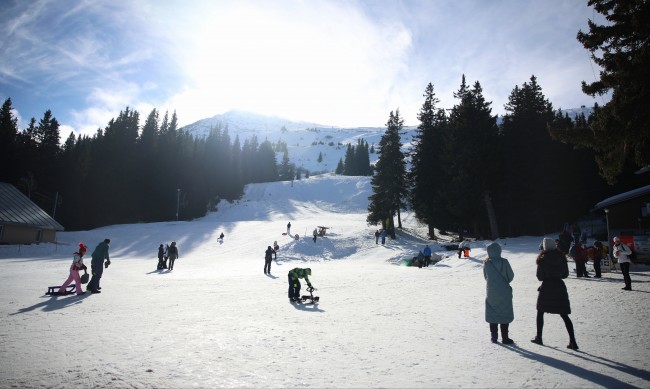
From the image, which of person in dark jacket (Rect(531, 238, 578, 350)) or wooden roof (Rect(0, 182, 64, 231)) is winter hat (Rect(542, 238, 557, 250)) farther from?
wooden roof (Rect(0, 182, 64, 231))

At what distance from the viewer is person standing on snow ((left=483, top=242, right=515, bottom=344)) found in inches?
257

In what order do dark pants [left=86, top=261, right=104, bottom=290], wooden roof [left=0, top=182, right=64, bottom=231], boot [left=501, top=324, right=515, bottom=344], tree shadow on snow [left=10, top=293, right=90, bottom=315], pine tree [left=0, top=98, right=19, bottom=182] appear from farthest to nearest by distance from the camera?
pine tree [left=0, top=98, right=19, bottom=182]
wooden roof [left=0, top=182, right=64, bottom=231]
dark pants [left=86, top=261, right=104, bottom=290]
tree shadow on snow [left=10, top=293, right=90, bottom=315]
boot [left=501, top=324, right=515, bottom=344]

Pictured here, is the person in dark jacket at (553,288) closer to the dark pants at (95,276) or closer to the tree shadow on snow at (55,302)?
the tree shadow on snow at (55,302)

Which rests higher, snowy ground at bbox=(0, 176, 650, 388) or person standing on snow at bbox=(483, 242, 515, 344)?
person standing on snow at bbox=(483, 242, 515, 344)

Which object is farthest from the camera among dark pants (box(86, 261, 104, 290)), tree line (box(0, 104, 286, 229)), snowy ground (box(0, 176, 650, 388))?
tree line (box(0, 104, 286, 229))

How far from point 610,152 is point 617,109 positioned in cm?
178

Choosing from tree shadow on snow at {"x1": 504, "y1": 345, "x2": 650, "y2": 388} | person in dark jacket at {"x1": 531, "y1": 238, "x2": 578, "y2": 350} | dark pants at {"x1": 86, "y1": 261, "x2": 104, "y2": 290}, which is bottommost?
tree shadow on snow at {"x1": 504, "y1": 345, "x2": 650, "y2": 388}

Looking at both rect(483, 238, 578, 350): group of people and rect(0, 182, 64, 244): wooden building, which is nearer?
rect(483, 238, 578, 350): group of people

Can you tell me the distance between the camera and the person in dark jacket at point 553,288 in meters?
6.14

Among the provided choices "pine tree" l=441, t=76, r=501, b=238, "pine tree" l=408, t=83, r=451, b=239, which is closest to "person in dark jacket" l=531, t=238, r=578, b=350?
"pine tree" l=441, t=76, r=501, b=238

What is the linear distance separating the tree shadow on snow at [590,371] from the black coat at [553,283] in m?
0.76

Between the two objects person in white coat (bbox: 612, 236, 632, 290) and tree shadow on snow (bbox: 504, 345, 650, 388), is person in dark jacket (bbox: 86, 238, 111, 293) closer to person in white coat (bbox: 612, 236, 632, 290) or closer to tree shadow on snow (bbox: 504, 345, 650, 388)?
tree shadow on snow (bbox: 504, 345, 650, 388)

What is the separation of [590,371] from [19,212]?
47782 millimetres

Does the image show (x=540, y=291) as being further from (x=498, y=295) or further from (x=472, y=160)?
(x=472, y=160)
